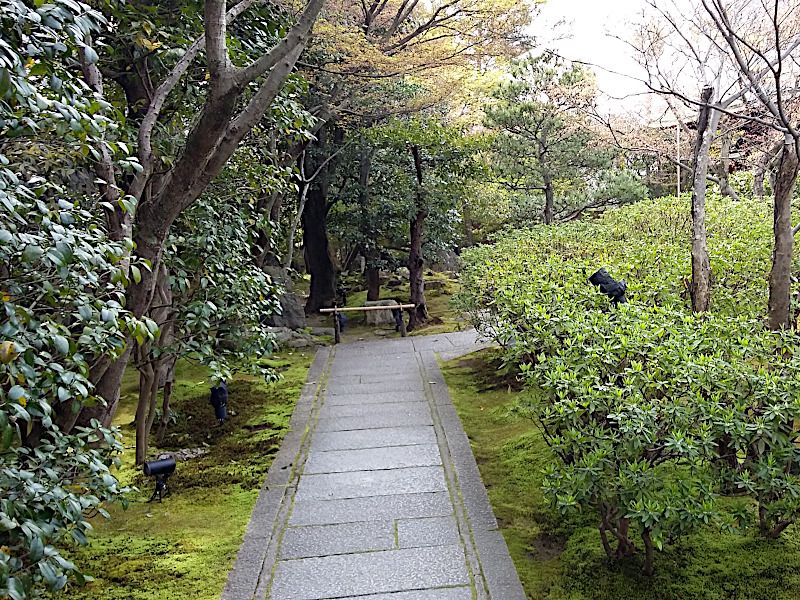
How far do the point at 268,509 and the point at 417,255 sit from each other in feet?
24.1

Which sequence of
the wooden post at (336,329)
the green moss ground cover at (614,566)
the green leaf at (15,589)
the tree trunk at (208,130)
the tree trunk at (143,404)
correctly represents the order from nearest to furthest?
the green leaf at (15,589) < the tree trunk at (208,130) < the green moss ground cover at (614,566) < the tree trunk at (143,404) < the wooden post at (336,329)

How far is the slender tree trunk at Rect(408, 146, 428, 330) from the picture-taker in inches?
438

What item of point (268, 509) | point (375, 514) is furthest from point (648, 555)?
point (268, 509)

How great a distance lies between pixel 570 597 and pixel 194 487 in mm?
3088

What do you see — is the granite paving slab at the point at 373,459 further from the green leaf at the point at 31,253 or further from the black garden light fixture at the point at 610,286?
the green leaf at the point at 31,253

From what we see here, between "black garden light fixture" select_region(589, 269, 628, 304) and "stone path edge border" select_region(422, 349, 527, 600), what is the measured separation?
1.67 meters

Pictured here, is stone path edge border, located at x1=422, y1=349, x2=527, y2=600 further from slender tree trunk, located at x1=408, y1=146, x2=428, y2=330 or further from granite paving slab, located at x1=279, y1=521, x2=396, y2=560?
slender tree trunk, located at x1=408, y1=146, x2=428, y2=330

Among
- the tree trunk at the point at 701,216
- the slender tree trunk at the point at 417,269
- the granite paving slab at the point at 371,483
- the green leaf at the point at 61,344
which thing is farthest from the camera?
the slender tree trunk at the point at 417,269

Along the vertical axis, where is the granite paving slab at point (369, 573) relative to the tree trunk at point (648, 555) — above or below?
below

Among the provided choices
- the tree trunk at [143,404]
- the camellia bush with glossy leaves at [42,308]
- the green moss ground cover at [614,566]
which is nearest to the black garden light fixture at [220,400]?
the tree trunk at [143,404]

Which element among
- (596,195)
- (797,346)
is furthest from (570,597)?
(596,195)

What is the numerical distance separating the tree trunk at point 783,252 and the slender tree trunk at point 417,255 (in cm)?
720

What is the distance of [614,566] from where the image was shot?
3514 mm

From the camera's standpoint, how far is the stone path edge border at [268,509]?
3.73m
